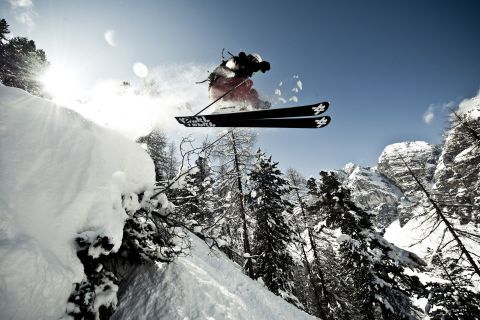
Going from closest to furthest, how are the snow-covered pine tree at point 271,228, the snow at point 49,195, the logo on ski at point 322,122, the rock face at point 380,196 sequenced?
the snow at point 49,195
the logo on ski at point 322,122
the snow-covered pine tree at point 271,228
the rock face at point 380,196

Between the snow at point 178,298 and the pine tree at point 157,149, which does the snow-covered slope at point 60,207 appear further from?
the pine tree at point 157,149

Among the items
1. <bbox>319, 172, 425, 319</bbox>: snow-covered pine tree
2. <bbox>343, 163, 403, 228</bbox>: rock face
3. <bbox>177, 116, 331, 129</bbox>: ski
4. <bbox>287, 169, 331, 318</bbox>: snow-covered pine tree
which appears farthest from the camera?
<bbox>343, 163, 403, 228</bbox>: rock face

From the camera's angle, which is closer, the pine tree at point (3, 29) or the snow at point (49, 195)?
the snow at point (49, 195)

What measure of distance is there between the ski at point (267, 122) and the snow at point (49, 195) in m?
2.10

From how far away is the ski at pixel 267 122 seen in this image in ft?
17.7

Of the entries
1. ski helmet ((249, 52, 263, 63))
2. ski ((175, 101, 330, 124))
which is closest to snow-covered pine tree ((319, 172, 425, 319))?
ski ((175, 101, 330, 124))

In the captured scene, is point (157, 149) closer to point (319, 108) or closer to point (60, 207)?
point (319, 108)

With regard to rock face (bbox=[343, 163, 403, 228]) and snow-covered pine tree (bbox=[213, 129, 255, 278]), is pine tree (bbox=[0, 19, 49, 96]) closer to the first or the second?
snow-covered pine tree (bbox=[213, 129, 255, 278])

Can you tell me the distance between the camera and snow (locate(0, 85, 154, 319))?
2.57 m

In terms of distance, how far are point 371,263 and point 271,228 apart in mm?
5162

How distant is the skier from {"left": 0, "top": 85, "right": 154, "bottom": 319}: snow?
9.14ft

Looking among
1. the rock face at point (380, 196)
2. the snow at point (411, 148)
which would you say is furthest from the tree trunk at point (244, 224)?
the snow at point (411, 148)

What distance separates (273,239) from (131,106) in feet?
35.9

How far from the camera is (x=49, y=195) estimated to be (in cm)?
316
